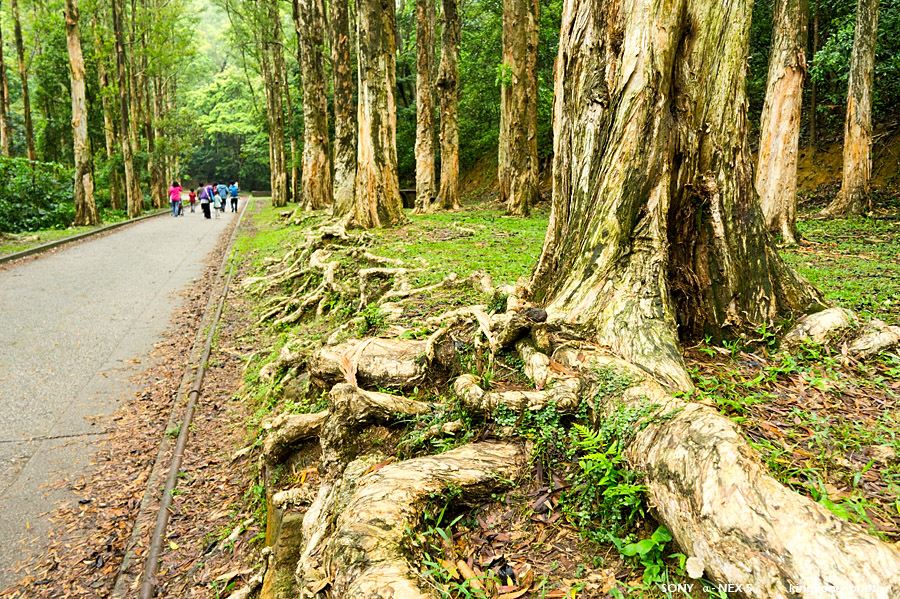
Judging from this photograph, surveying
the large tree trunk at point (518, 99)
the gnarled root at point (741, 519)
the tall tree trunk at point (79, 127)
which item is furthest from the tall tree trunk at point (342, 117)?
the gnarled root at point (741, 519)

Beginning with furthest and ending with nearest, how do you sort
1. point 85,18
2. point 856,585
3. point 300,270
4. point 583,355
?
1. point 85,18
2. point 300,270
3. point 583,355
4. point 856,585

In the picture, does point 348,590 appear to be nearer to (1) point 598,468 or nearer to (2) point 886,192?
(1) point 598,468

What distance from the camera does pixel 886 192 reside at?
14344 millimetres

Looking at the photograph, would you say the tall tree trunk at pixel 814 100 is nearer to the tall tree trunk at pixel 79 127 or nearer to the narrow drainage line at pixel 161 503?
the narrow drainage line at pixel 161 503

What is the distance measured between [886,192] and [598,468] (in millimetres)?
15995

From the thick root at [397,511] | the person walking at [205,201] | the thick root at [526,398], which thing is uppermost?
the person walking at [205,201]

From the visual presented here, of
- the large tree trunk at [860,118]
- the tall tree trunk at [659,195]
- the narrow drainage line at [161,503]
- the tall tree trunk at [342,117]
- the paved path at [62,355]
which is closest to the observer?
the narrow drainage line at [161,503]

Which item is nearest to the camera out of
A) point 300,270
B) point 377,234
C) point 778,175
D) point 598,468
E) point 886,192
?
point 598,468

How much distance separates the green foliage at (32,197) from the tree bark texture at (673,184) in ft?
70.7

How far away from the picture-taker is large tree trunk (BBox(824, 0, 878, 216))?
1177 cm

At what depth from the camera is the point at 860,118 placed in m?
12.4

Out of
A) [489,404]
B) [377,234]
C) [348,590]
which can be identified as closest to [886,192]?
[377,234]

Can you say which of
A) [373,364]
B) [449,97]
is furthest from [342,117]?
[373,364]

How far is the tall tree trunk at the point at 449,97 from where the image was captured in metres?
17.2
